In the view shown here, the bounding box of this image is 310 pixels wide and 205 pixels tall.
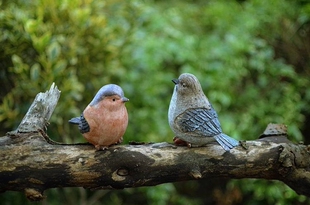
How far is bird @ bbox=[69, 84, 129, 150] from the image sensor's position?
147cm

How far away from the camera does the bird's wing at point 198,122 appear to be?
1.51m

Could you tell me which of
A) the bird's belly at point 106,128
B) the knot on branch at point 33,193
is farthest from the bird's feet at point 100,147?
the knot on branch at point 33,193

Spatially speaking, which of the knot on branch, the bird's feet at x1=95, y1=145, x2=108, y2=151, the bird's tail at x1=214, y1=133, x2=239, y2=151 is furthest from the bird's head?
the knot on branch

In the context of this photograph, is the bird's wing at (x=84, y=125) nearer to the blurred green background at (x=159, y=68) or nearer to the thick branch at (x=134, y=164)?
the thick branch at (x=134, y=164)

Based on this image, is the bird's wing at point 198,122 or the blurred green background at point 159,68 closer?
the bird's wing at point 198,122

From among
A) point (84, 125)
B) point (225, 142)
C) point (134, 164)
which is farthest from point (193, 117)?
point (84, 125)

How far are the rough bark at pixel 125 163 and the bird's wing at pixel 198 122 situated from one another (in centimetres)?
9

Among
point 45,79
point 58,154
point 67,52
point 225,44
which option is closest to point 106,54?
point 67,52

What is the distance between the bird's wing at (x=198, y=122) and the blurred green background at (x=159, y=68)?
0.78 m

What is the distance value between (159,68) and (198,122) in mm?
1419

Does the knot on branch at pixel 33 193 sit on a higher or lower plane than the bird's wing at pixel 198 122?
lower

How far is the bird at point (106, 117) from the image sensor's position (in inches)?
57.8

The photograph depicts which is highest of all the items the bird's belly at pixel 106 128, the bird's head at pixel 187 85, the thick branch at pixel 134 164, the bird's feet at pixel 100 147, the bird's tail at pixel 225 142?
the bird's head at pixel 187 85

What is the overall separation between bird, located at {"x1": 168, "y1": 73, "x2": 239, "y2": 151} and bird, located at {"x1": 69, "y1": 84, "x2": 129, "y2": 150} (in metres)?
0.18
